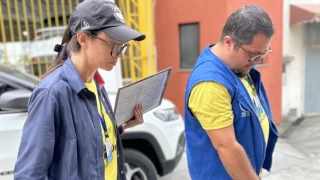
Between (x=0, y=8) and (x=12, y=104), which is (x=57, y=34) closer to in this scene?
(x=0, y=8)

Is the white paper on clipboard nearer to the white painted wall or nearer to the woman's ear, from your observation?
the woman's ear

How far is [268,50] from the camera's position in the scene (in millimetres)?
Result: 1715

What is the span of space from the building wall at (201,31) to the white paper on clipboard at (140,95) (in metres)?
5.29

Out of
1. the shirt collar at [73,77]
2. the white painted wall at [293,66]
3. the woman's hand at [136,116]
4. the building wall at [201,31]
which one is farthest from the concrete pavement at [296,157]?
the shirt collar at [73,77]

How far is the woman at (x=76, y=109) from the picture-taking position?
130 cm

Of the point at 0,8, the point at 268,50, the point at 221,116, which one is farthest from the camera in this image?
the point at 0,8

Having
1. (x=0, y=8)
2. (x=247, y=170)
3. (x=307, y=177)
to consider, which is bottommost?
(x=307, y=177)

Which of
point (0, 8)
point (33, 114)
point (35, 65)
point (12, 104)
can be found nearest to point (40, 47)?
point (35, 65)

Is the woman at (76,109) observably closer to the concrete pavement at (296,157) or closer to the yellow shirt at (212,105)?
the yellow shirt at (212,105)

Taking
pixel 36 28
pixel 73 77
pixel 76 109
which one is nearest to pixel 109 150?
pixel 76 109

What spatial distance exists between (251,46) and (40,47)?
4.56 meters

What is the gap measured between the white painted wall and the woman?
760 cm

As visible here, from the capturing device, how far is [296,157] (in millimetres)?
5496

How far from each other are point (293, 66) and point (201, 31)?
294 cm
